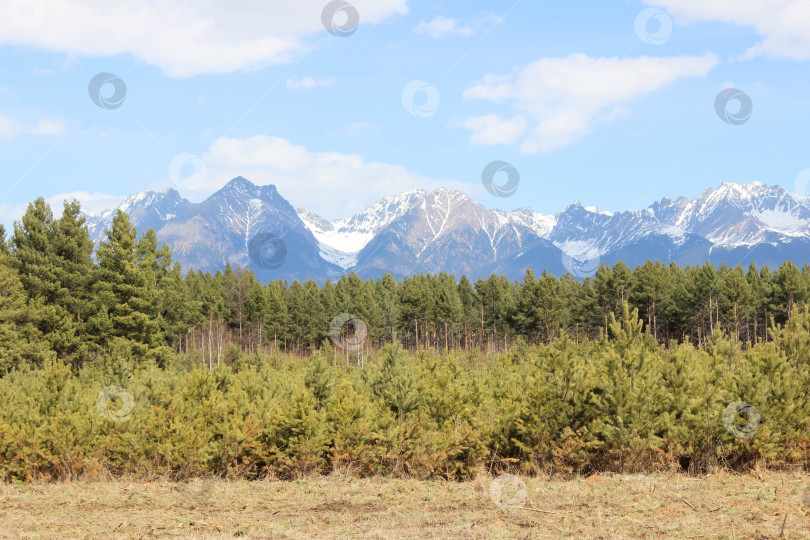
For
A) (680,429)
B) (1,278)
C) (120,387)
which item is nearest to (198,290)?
(1,278)

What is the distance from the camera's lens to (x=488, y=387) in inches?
862

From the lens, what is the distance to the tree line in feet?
125

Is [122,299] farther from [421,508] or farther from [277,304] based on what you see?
[277,304]

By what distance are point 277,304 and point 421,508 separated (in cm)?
7386

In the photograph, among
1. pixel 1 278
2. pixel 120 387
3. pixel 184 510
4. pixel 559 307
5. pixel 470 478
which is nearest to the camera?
pixel 184 510

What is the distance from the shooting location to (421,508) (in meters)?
12.1

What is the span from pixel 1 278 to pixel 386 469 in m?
30.1

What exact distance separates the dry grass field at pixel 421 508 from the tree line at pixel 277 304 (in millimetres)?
7320

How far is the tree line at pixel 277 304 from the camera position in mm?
A: 38219

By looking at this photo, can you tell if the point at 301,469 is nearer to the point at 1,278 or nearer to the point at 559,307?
the point at 1,278

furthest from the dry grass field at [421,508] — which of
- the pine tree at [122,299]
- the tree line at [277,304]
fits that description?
the pine tree at [122,299]

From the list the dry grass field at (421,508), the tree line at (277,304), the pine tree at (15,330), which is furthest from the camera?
the tree line at (277,304)

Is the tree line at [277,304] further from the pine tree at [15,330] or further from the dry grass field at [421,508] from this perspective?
the dry grass field at [421,508]

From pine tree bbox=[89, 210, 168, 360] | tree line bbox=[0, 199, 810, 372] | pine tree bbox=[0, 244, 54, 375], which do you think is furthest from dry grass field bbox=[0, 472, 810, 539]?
pine tree bbox=[89, 210, 168, 360]
